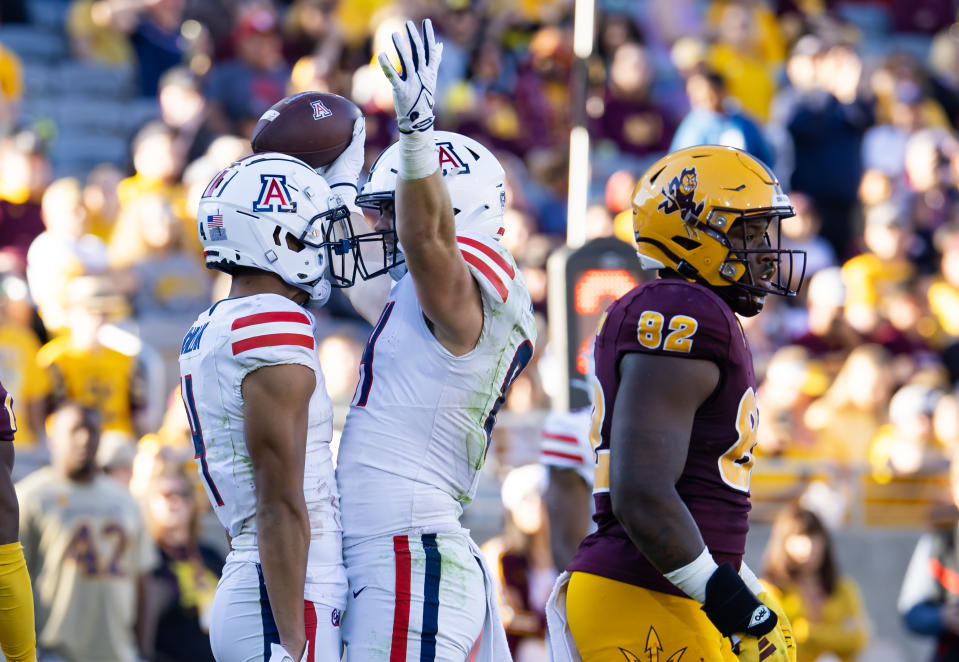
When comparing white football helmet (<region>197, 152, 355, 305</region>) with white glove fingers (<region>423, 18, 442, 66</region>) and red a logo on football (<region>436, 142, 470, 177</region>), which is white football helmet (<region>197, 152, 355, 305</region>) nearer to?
red a logo on football (<region>436, 142, 470, 177</region>)

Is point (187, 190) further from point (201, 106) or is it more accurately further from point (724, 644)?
point (724, 644)

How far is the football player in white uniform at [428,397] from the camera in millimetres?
3922

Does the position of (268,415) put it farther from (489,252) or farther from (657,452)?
(657,452)

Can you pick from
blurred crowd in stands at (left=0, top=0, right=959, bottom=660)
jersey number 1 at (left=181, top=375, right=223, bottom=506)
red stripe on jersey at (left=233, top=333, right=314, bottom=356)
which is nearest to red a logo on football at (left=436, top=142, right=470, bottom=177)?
red stripe on jersey at (left=233, top=333, right=314, bottom=356)

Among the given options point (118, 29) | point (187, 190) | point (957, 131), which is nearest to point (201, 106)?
point (187, 190)

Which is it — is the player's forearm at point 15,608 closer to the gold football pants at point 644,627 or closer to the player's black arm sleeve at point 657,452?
the gold football pants at point 644,627

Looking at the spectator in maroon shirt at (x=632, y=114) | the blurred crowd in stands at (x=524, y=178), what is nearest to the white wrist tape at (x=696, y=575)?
the blurred crowd in stands at (x=524, y=178)

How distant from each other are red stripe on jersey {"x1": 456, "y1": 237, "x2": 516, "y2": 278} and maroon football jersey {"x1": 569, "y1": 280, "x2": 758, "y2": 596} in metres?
0.31

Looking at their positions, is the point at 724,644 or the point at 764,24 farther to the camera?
the point at 764,24

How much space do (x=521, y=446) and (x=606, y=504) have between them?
509 centimetres

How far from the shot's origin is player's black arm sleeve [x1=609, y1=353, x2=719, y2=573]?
391cm

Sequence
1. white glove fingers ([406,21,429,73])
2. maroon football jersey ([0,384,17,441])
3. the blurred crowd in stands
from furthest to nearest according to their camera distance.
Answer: the blurred crowd in stands < maroon football jersey ([0,384,17,441]) < white glove fingers ([406,21,429,73])

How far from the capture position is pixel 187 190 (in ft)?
35.6

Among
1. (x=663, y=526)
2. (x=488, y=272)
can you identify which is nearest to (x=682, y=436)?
(x=663, y=526)
